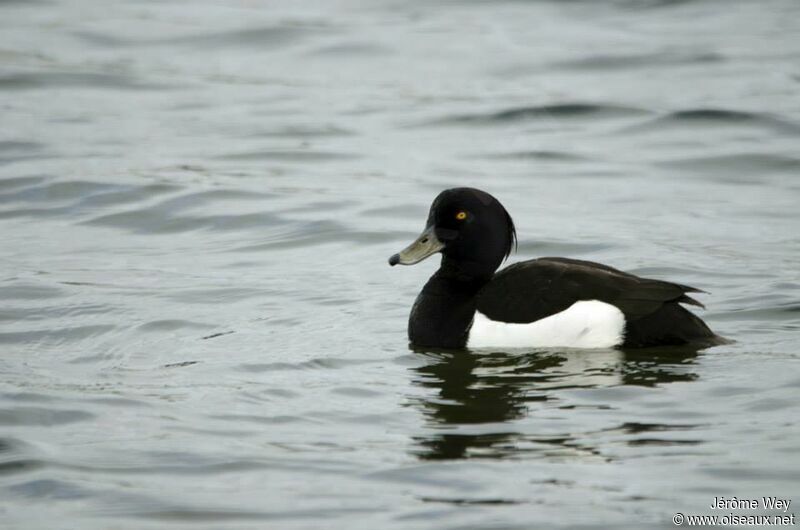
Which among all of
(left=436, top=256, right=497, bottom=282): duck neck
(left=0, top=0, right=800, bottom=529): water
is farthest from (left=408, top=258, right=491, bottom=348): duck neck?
(left=0, top=0, right=800, bottom=529): water

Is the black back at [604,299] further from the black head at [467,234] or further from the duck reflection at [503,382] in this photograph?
the black head at [467,234]

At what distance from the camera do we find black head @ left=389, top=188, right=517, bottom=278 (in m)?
8.80

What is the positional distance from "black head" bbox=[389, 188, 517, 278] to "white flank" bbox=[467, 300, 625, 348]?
1.73 ft

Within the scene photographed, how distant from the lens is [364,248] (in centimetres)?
1171

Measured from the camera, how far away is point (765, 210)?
12562 mm

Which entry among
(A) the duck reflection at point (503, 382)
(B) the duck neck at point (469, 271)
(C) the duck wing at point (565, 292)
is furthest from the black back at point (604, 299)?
(B) the duck neck at point (469, 271)

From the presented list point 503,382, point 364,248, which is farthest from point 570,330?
point 364,248

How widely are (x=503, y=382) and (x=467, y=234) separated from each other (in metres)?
1.21

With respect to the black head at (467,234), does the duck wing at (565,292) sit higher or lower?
lower

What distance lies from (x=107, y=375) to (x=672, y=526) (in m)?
3.53

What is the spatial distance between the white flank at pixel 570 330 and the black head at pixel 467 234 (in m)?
0.53

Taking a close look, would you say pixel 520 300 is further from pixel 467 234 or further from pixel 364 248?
pixel 364 248

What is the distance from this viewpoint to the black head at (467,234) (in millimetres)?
8797

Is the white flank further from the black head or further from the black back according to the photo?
the black head
